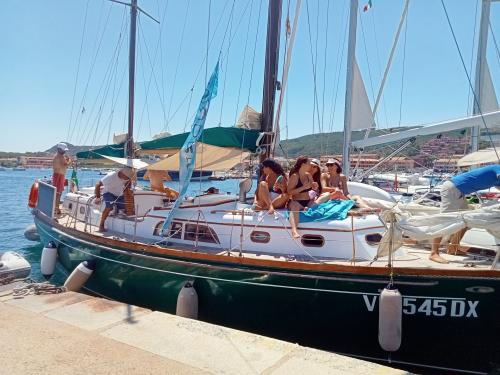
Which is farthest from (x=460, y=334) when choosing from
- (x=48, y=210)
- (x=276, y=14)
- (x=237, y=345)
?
(x=48, y=210)

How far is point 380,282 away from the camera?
5.34 m

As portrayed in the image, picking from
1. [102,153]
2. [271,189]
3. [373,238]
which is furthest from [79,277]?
[373,238]

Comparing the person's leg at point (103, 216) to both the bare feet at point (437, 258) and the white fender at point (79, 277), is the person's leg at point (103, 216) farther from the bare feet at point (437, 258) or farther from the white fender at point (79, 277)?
the bare feet at point (437, 258)

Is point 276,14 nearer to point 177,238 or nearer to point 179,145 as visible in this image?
point 179,145

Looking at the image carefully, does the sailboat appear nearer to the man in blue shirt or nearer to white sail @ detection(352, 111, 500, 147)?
the man in blue shirt

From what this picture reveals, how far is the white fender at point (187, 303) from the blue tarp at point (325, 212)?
6.57 feet

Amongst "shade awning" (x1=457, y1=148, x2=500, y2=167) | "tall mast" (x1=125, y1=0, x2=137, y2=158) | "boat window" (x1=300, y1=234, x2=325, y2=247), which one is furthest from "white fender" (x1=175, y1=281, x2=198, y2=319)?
"tall mast" (x1=125, y1=0, x2=137, y2=158)

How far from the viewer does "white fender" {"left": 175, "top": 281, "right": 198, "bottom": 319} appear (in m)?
6.32

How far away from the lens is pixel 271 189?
720 centimetres

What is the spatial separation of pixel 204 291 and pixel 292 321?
4.82 feet

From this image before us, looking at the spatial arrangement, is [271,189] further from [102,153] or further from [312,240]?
[102,153]

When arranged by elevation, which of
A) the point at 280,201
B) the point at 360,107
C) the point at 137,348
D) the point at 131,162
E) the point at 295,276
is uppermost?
the point at 360,107

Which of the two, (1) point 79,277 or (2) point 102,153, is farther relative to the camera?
(2) point 102,153

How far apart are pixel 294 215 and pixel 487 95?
10.5m
